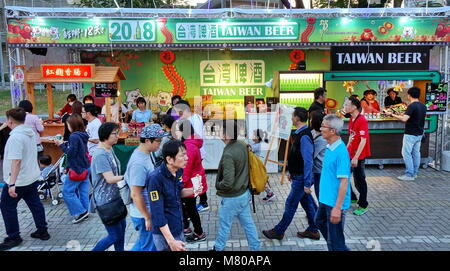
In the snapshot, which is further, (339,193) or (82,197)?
(82,197)

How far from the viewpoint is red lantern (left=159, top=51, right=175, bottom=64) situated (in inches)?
516

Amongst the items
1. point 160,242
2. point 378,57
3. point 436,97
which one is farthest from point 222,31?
point 160,242

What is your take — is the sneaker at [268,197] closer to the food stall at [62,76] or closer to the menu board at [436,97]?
the food stall at [62,76]

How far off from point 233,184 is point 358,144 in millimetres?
2958

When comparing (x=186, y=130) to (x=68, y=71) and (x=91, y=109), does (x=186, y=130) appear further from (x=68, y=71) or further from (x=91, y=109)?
(x=68, y=71)

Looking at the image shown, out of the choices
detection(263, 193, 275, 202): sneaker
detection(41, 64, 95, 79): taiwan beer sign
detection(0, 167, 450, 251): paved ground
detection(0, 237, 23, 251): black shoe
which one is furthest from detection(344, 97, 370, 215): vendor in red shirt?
detection(41, 64, 95, 79): taiwan beer sign

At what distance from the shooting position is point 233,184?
12.7 ft

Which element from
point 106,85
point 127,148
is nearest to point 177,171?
point 127,148

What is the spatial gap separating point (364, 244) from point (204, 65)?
32.2 ft

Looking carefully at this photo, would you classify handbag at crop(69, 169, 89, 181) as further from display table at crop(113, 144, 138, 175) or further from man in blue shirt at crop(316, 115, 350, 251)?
man in blue shirt at crop(316, 115, 350, 251)

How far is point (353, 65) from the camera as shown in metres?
8.65

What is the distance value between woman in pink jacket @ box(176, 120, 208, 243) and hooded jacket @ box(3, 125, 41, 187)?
2001 mm
